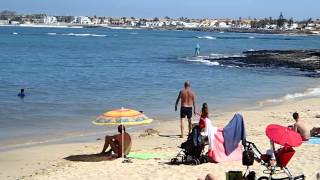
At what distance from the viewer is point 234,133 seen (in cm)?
1095

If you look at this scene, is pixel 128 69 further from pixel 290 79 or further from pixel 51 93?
pixel 51 93

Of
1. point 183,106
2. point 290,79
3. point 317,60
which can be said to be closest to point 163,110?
point 183,106

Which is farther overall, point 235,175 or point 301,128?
point 301,128

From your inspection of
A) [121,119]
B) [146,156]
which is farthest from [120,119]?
[146,156]

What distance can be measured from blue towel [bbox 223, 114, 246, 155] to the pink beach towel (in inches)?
4.4

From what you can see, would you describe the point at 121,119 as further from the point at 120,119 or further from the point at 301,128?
the point at 301,128

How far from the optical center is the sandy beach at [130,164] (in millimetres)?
10875

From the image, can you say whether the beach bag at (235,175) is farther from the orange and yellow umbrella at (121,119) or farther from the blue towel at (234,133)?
the orange and yellow umbrella at (121,119)

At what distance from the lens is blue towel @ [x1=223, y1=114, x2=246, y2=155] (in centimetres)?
1062

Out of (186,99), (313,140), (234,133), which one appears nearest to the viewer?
(234,133)

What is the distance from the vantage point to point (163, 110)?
72.1 feet

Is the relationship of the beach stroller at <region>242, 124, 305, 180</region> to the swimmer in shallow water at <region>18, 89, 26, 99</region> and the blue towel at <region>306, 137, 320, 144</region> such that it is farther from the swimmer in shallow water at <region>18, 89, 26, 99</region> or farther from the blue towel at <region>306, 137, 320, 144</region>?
the swimmer in shallow water at <region>18, 89, 26, 99</region>

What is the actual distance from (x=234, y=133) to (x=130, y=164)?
89.9 inches

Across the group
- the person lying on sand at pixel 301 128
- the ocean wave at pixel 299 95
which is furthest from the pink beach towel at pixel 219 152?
the ocean wave at pixel 299 95
